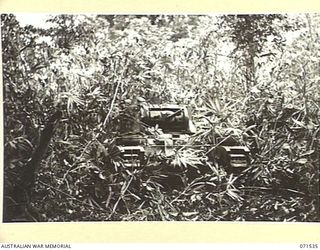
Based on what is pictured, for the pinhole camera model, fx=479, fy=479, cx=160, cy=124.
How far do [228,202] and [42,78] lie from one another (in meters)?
0.20

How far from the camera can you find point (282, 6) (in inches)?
17.4

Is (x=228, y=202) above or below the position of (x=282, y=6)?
below

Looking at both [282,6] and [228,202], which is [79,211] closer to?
[228,202]

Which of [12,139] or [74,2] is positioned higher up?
[74,2]

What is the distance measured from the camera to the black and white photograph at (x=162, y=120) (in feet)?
1.42

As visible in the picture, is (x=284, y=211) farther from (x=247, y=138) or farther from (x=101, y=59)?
(x=101, y=59)

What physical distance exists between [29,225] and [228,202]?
18 cm

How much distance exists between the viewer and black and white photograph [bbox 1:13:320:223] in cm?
43

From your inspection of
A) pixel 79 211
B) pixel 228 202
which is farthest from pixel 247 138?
pixel 79 211

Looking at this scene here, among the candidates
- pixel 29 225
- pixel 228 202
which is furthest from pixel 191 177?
pixel 29 225

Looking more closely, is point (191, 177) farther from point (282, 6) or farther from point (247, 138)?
point (282, 6)

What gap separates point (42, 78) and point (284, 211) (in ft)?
0.82

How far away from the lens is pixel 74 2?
443mm

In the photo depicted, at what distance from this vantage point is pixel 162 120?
432 mm
